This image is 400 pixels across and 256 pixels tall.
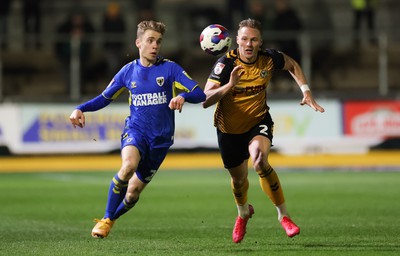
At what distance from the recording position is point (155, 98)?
32.9 ft

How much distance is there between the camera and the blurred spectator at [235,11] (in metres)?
24.4

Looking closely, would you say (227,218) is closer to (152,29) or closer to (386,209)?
(386,209)

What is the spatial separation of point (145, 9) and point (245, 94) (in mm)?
16099

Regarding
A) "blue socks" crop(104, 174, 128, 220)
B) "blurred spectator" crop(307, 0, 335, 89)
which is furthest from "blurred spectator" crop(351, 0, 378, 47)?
"blue socks" crop(104, 174, 128, 220)

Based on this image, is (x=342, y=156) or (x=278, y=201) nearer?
(x=278, y=201)

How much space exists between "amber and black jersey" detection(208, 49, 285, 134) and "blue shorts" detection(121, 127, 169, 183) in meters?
0.79

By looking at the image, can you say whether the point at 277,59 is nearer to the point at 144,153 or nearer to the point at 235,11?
the point at 144,153

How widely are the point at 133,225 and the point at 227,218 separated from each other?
55.0 inches

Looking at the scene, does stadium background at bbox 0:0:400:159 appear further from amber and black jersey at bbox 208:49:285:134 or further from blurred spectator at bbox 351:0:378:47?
amber and black jersey at bbox 208:49:285:134

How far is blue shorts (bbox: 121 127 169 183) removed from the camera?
9.96 metres

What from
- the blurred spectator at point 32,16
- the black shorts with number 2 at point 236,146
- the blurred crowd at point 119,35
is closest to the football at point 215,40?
the black shorts with number 2 at point 236,146

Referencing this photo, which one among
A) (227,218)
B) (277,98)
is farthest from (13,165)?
(227,218)

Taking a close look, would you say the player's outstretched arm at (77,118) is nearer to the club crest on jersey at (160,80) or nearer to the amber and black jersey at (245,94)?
the club crest on jersey at (160,80)

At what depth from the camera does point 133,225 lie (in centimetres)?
1235
